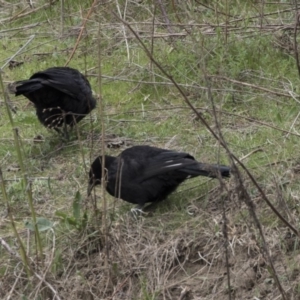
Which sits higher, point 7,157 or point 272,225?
point 272,225

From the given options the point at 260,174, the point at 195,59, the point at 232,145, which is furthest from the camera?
the point at 195,59

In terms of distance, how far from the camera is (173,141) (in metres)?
7.52

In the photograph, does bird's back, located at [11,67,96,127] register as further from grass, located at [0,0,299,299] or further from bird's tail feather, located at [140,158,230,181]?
bird's tail feather, located at [140,158,230,181]

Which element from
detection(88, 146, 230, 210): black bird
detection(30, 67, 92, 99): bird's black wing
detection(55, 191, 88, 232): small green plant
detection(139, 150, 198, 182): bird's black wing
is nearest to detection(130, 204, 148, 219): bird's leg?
detection(88, 146, 230, 210): black bird

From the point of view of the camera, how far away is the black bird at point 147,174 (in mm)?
6344

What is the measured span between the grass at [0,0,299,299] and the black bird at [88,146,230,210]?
13cm

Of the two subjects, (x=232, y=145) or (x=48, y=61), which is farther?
(x=48, y=61)

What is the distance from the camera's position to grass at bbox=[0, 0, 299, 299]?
554 cm

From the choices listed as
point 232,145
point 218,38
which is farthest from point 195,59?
point 232,145

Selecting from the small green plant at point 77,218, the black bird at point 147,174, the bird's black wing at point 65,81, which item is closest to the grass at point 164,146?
the small green plant at point 77,218

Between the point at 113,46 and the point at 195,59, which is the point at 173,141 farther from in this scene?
the point at 113,46

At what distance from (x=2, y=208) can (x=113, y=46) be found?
10.3ft

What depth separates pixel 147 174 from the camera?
6461 millimetres

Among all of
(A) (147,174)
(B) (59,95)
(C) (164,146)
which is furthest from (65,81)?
(A) (147,174)
